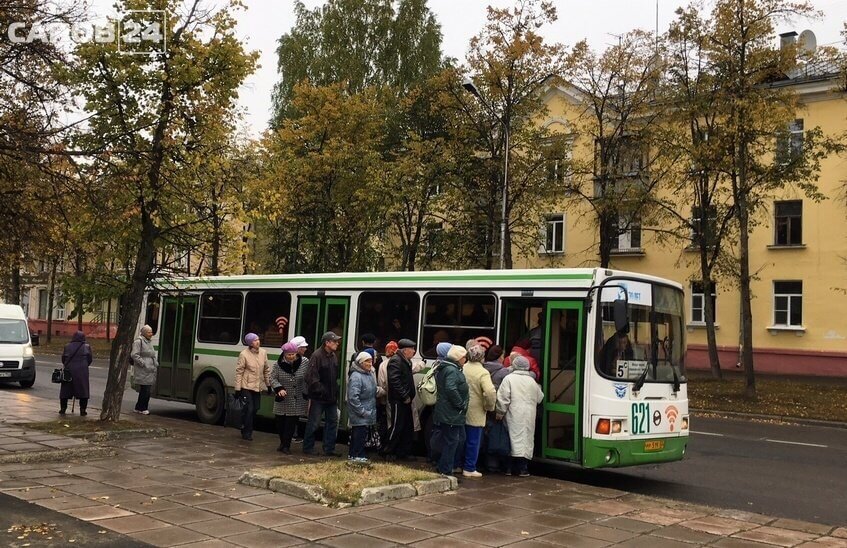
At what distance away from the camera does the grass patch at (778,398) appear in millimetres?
21172

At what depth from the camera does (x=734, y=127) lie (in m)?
22.2

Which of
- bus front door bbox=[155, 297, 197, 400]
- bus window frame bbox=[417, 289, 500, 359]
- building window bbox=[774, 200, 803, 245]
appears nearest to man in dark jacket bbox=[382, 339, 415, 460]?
bus window frame bbox=[417, 289, 500, 359]

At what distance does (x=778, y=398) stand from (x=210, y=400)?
16355 mm

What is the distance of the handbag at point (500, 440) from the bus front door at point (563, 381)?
484mm

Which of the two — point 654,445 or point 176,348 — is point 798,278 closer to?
point 654,445

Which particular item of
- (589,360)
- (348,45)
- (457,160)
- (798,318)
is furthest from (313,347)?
(348,45)

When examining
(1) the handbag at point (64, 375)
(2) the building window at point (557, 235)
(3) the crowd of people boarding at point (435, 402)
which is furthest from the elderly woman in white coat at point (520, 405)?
(2) the building window at point (557, 235)

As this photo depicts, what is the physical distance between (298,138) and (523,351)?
2289 centimetres

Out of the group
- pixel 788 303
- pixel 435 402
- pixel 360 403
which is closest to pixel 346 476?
pixel 360 403

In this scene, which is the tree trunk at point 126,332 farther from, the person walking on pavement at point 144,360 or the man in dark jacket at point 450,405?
the man in dark jacket at point 450,405

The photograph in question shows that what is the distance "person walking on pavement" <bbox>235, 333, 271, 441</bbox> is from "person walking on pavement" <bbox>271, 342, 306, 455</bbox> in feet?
2.78

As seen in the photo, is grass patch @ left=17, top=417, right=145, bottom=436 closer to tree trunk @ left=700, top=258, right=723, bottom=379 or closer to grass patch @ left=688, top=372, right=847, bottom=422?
grass patch @ left=688, top=372, right=847, bottom=422

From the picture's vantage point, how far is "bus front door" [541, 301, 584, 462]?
1043 centimetres

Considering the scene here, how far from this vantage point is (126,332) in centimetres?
1404
